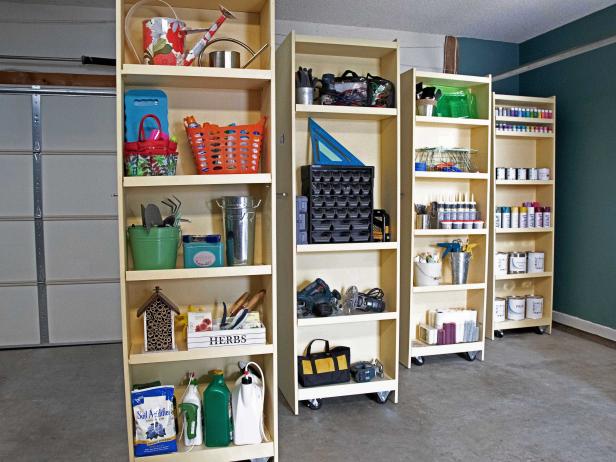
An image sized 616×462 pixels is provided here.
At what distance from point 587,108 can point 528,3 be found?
1.15 m

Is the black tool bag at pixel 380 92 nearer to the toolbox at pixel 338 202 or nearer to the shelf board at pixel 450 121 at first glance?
the toolbox at pixel 338 202

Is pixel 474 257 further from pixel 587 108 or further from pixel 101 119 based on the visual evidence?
pixel 101 119

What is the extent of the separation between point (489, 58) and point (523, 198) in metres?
1.69

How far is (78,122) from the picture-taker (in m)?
4.75

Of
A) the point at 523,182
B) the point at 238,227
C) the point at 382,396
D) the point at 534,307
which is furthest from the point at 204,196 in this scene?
the point at 534,307

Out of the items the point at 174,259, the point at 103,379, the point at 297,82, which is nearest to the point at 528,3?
the point at 297,82

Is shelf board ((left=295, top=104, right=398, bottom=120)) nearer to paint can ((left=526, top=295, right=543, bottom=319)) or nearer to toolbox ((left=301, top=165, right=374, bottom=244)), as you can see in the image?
toolbox ((left=301, top=165, right=374, bottom=244))

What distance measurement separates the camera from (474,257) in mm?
4320

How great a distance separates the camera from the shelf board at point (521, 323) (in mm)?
4809

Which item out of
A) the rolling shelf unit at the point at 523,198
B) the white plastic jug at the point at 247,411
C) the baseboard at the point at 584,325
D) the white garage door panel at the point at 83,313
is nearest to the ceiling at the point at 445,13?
the rolling shelf unit at the point at 523,198

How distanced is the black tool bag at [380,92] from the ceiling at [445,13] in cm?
172

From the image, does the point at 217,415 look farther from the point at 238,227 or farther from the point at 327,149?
the point at 327,149

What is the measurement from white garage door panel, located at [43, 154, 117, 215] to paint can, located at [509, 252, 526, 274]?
3.76 metres

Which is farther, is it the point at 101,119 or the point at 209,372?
the point at 101,119
